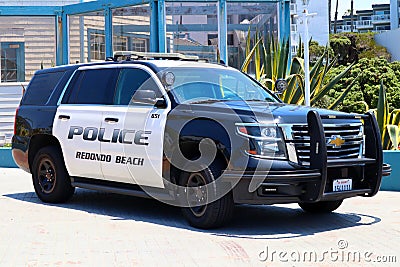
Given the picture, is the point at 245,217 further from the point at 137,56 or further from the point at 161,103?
the point at 137,56

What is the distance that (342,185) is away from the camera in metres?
7.81

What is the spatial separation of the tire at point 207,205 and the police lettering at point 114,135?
77 cm

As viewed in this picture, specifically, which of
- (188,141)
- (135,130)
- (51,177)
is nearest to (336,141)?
(188,141)

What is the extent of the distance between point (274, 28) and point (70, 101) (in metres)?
8.97

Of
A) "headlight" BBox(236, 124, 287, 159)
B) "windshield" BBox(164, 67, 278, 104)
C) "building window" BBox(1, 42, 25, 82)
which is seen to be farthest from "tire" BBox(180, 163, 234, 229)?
"building window" BBox(1, 42, 25, 82)

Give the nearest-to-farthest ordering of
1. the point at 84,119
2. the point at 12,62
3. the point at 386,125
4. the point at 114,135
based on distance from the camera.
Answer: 1. the point at 114,135
2. the point at 84,119
3. the point at 386,125
4. the point at 12,62

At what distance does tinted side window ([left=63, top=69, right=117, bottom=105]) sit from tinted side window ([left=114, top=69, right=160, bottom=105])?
0.12 m

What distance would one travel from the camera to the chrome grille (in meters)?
7.55

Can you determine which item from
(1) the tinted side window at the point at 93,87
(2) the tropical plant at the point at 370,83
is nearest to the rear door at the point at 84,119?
(1) the tinted side window at the point at 93,87

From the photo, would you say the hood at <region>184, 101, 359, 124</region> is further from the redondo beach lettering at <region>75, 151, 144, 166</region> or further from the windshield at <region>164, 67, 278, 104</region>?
the redondo beach lettering at <region>75, 151, 144, 166</region>

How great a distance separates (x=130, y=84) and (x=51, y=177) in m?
1.93

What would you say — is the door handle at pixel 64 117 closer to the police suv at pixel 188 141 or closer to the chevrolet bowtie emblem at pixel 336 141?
the police suv at pixel 188 141

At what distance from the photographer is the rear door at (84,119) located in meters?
9.12

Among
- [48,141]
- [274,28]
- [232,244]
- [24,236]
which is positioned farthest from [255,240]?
[274,28]
